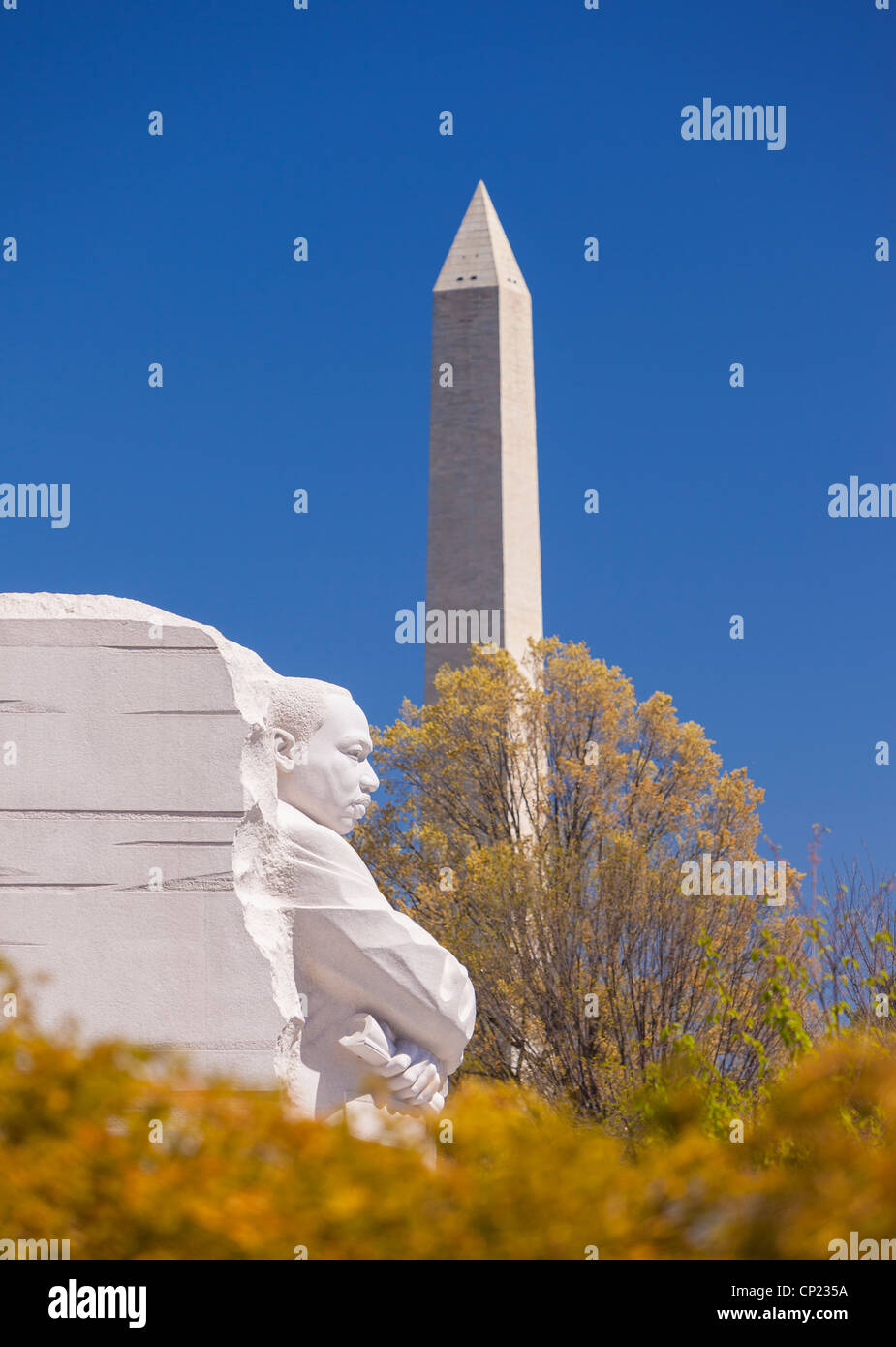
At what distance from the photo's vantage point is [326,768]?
716cm

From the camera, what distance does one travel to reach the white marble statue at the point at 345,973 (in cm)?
666

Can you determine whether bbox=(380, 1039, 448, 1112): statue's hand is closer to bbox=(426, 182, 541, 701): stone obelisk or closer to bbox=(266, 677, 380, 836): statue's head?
bbox=(266, 677, 380, 836): statue's head

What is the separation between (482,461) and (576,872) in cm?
1089

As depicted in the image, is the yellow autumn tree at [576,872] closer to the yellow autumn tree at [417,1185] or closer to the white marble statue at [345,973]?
the white marble statue at [345,973]

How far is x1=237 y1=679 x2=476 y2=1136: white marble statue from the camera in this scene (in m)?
6.66

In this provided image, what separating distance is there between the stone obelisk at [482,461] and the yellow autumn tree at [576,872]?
2015 mm

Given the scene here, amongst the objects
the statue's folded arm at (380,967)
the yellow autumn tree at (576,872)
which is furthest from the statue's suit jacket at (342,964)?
the yellow autumn tree at (576,872)

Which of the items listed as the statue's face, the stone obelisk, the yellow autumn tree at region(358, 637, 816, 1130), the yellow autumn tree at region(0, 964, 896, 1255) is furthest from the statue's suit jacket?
the stone obelisk
